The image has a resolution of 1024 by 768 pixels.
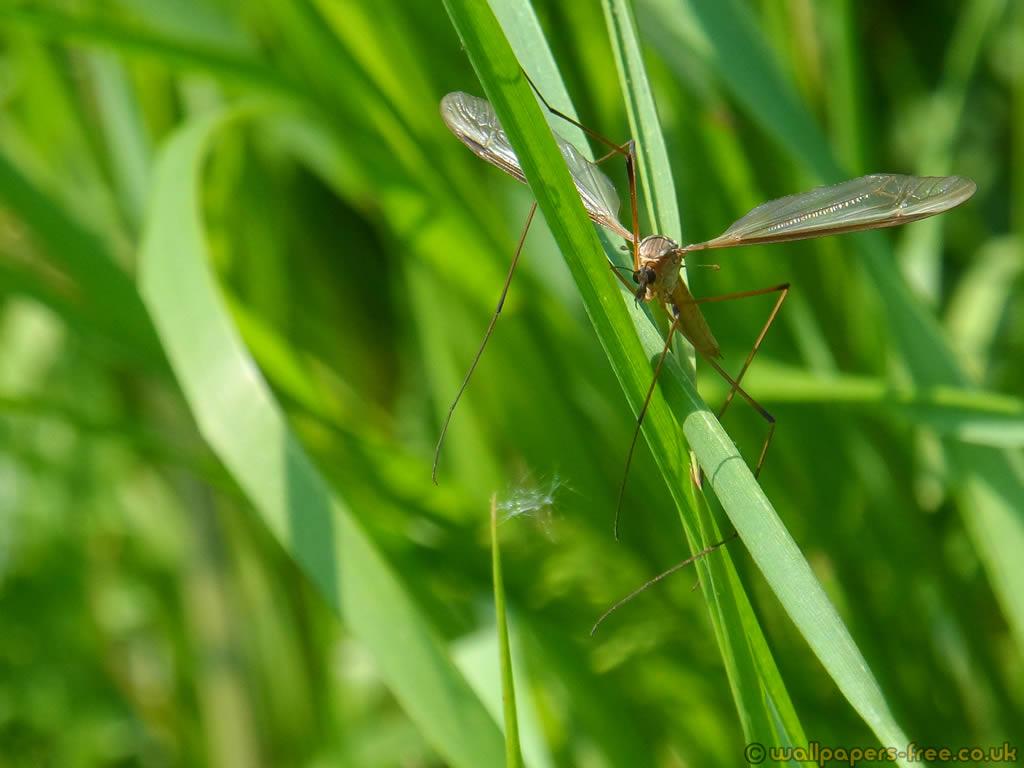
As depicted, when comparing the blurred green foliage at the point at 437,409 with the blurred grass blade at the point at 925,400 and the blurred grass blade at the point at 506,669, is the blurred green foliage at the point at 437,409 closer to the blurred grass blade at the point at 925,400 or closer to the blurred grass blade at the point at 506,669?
the blurred grass blade at the point at 925,400

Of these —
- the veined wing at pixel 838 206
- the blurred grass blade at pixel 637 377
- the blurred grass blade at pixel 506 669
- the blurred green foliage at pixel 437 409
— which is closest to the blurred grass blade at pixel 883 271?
the blurred green foliage at pixel 437 409

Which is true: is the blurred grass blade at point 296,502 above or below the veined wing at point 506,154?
below

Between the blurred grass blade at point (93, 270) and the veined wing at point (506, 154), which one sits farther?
the blurred grass blade at point (93, 270)

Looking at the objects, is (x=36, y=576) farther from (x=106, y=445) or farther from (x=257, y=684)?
(x=257, y=684)

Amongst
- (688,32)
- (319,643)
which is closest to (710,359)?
(688,32)

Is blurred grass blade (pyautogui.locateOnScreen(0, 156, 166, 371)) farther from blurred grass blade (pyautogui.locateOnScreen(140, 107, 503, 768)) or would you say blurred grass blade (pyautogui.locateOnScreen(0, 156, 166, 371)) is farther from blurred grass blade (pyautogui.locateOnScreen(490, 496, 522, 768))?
blurred grass blade (pyautogui.locateOnScreen(490, 496, 522, 768))

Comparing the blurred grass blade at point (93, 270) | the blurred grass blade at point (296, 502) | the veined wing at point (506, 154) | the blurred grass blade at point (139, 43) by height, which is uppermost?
the blurred grass blade at point (139, 43)
